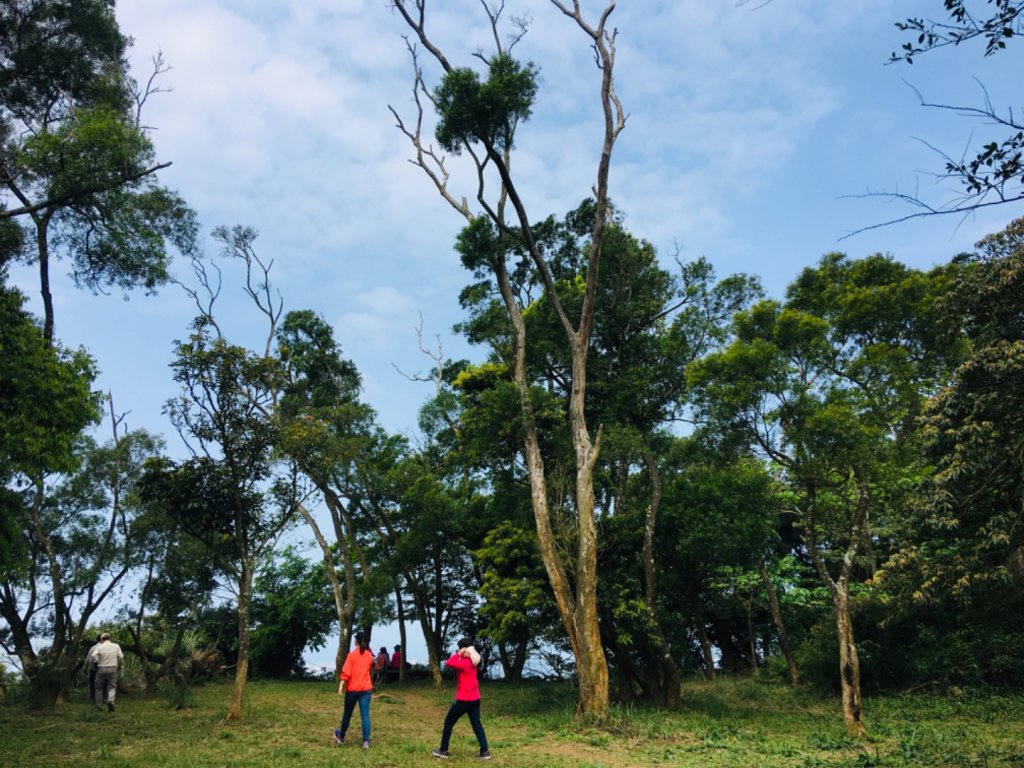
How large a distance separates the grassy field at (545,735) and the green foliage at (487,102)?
13.0 metres

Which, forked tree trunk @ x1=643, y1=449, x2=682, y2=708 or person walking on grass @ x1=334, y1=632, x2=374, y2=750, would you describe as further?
forked tree trunk @ x1=643, y1=449, x2=682, y2=708

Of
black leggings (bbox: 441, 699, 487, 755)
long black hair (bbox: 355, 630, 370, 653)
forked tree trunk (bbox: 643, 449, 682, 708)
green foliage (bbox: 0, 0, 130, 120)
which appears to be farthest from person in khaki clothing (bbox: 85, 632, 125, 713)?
forked tree trunk (bbox: 643, 449, 682, 708)

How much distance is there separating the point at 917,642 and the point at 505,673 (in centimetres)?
1438

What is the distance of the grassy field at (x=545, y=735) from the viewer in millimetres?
9594

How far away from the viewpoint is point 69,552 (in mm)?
18703

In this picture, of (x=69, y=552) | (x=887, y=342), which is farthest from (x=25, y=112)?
(x=887, y=342)

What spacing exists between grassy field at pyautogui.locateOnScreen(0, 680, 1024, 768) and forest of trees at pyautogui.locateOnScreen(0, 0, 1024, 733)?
3.46ft

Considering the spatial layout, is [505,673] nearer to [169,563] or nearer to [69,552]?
[169,563]

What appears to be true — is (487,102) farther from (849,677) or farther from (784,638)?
(784,638)

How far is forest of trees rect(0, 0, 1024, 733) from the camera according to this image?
11.8 meters

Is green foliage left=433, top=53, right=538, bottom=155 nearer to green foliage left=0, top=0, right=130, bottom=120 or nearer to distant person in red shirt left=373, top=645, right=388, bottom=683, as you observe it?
green foliage left=0, top=0, right=130, bottom=120

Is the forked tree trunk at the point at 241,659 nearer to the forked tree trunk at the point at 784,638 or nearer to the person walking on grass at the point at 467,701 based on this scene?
the person walking on grass at the point at 467,701

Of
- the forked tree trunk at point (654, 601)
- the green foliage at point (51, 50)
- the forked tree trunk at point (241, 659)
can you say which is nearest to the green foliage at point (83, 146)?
the green foliage at point (51, 50)

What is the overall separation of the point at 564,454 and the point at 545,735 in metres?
6.73
